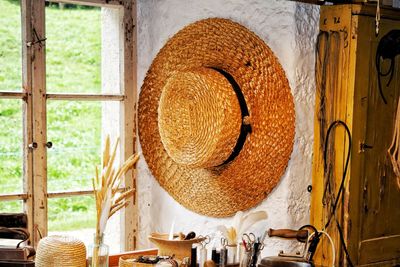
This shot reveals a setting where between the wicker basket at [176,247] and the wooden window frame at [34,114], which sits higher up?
the wooden window frame at [34,114]

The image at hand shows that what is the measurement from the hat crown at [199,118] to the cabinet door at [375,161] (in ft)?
2.10

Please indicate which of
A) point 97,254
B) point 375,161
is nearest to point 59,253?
point 97,254

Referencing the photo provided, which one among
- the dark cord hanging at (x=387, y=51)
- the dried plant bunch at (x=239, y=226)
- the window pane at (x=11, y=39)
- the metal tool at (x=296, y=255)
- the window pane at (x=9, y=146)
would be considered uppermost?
the window pane at (x=11, y=39)

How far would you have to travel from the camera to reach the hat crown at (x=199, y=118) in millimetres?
3123

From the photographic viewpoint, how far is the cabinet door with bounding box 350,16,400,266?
2.86 meters

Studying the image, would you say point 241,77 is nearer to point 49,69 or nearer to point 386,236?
point 386,236

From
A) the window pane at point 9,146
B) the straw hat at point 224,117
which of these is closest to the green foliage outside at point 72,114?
the window pane at point 9,146

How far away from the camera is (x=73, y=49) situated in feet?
22.1

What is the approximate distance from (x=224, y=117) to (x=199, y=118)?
20 centimetres

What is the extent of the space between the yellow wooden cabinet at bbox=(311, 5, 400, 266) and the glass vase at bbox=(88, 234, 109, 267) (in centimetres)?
103

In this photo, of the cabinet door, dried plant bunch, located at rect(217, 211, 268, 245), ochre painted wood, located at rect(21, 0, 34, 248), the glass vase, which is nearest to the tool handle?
dried plant bunch, located at rect(217, 211, 268, 245)

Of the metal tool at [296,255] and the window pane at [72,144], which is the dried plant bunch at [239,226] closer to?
the metal tool at [296,255]

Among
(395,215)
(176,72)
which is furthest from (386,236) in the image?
(176,72)

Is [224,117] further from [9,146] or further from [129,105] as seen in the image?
[9,146]
